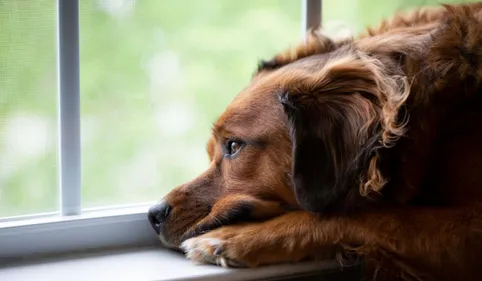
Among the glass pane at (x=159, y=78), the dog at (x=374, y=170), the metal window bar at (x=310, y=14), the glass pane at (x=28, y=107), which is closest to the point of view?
the dog at (x=374, y=170)

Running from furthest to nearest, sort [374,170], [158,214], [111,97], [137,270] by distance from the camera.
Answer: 1. [111,97]
2. [158,214]
3. [137,270]
4. [374,170]

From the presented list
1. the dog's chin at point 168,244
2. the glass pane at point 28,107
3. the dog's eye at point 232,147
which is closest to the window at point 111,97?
the glass pane at point 28,107

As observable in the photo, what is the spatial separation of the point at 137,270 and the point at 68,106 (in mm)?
425

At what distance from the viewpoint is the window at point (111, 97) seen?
167 centimetres

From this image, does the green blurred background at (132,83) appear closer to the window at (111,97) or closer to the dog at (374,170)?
the window at (111,97)

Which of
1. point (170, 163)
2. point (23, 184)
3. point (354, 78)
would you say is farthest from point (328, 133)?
point (23, 184)

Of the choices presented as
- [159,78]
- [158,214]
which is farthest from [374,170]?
[159,78]

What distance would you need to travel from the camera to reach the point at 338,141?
153 cm

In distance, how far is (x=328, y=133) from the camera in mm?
1526

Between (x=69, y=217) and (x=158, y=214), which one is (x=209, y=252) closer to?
(x=158, y=214)

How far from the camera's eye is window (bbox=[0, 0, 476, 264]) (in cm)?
167

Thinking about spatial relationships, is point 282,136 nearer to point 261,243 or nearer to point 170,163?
point 261,243

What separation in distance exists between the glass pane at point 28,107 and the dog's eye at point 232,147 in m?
0.42

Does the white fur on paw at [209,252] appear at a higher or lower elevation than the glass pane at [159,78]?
lower
